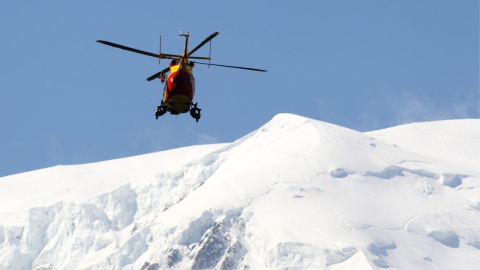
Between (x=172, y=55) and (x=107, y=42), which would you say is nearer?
(x=107, y=42)

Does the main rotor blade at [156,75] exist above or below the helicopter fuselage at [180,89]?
above

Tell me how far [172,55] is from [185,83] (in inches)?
90.9

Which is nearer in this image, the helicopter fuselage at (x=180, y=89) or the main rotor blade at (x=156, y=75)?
the helicopter fuselage at (x=180, y=89)

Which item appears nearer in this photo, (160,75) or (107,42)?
(107,42)

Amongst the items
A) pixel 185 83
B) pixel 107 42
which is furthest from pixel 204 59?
pixel 107 42

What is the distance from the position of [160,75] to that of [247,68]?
10.3m

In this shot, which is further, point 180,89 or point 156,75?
point 156,75

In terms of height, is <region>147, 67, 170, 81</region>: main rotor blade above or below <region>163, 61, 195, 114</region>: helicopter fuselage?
above

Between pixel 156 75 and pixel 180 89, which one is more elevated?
pixel 156 75

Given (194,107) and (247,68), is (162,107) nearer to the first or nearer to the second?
(194,107)

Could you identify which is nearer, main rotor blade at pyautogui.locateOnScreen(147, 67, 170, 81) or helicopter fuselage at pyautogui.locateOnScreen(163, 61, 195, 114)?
helicopter fuselage at pyautogui.locateOnScreen(163, 61, 195, 114)

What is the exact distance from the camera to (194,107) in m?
75.1

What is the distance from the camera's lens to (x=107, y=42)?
228ft

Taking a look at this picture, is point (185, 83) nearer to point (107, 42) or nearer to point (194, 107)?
point (194, 107)
